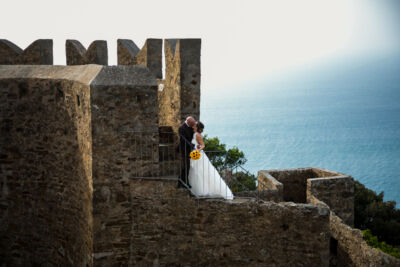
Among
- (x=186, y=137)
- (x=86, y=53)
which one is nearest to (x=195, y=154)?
(x=186, y=137)

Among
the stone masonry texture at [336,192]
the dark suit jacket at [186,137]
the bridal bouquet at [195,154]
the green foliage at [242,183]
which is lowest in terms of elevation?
the green foliage at [242,183]

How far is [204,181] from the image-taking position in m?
9.43

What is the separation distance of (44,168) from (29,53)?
3349 mm

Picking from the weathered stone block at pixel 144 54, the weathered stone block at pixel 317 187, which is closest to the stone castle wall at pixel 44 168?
the weathered stone block at pixel 144 54

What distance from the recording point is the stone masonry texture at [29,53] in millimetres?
12023

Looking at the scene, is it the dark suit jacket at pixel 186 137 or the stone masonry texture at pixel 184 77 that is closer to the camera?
the dark suit jacket at pixel 186 137

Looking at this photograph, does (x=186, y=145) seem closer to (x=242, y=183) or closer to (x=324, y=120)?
(x=242, y=183)

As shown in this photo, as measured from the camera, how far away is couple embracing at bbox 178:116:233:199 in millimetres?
9406

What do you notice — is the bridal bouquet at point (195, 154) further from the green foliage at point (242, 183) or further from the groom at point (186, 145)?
the green foliage at point (242, 183)

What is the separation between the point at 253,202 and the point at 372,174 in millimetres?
73463

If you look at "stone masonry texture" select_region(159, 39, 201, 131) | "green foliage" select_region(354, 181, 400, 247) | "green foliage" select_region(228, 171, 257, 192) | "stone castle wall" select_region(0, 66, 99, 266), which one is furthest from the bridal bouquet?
"green foliage" select_region(354, 181, 400, 247)

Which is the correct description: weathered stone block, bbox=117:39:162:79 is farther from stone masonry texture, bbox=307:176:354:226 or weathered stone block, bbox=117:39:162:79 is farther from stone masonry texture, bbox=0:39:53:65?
stone masonry texture, bbox=307:176:354:226

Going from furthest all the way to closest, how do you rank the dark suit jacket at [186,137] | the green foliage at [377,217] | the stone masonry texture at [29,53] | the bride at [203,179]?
1. the green foliage at [377,217]
2. the stone masonry texture at [29,53]
3. the dark suit jacket at [186,137]
4. the bride at [203,179]

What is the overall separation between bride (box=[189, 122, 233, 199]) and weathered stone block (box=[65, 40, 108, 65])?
3.48 metres
